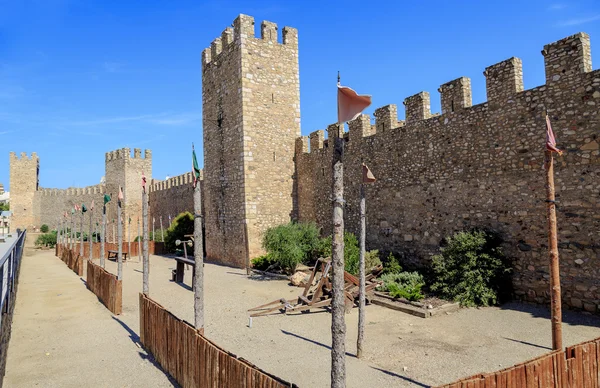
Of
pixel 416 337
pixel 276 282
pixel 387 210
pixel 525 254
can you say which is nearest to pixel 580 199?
pixel 525 254

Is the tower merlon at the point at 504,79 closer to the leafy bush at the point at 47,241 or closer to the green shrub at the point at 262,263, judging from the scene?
the green shrub at the point at 262,263

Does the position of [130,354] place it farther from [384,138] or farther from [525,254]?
[384,138]

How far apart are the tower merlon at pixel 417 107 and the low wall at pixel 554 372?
27.0 feet

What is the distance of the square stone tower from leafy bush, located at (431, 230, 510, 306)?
315 inches

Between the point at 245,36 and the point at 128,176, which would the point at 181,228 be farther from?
the point at 245,36

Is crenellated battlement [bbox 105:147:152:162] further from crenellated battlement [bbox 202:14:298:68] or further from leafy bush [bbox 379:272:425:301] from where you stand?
leafy bush [bbox 379:272:425:301]

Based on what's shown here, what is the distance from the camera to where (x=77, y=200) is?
129 ft

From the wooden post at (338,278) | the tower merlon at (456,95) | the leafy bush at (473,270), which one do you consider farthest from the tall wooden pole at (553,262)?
the tower merlon at (456,95)

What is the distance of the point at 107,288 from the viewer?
431 inches

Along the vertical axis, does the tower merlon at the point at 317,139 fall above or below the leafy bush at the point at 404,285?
above

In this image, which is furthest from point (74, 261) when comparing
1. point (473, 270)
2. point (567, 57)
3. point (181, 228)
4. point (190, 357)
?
point (567, 57)

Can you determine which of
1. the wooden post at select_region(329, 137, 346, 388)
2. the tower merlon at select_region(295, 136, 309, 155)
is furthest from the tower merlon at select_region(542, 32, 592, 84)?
the tower merlon at select_region(295, 136, 309, 155)

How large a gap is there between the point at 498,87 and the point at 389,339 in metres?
6.45

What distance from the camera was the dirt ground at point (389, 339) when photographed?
238 inches
